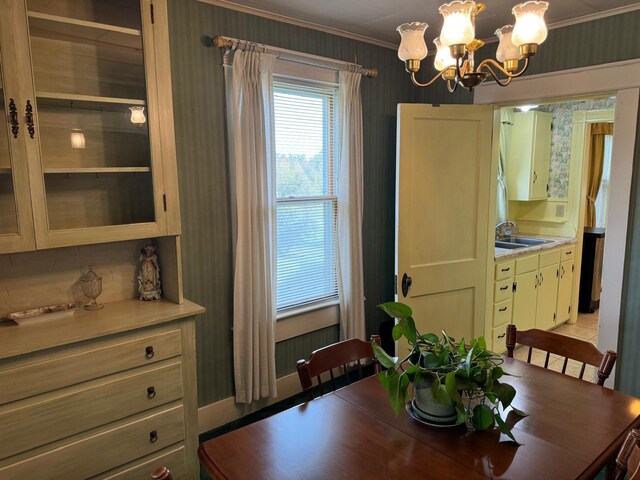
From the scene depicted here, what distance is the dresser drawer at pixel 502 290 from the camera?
3.69 meters

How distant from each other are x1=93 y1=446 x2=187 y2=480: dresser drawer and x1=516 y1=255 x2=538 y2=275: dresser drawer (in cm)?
305

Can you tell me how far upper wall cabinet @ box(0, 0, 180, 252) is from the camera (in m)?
1.74

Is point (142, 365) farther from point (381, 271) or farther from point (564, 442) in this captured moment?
point (381, 271)

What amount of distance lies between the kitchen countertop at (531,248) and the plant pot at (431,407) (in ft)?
7.94

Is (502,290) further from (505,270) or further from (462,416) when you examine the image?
(462,416)

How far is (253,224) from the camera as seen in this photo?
2.65 meters

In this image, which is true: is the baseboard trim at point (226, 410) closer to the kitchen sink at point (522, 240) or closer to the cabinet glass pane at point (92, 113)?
the cabinet glass pane at point (92, 113)

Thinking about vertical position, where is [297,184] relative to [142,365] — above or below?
above

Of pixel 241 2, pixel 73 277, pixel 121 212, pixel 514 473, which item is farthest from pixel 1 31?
pixel 514 473

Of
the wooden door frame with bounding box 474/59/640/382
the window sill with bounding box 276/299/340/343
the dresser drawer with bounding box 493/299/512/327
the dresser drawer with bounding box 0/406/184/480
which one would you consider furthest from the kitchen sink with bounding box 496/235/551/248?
the dresser drawer with bounding box 0/406/184/480

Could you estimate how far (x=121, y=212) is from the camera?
6.72ft

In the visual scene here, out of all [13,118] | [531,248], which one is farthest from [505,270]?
[13,118]

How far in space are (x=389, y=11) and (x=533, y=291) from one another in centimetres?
284

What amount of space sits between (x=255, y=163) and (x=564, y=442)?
2.01 metres
